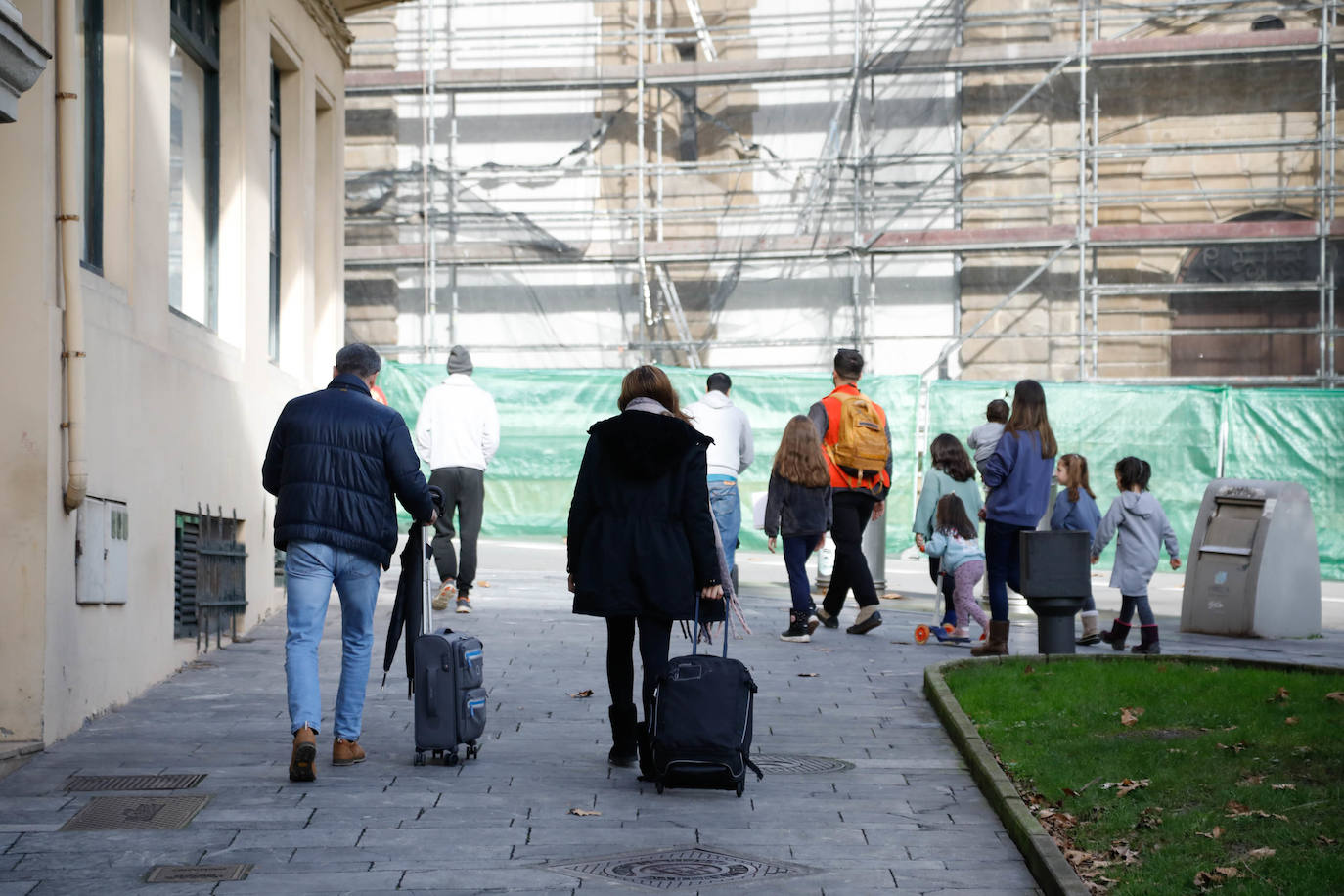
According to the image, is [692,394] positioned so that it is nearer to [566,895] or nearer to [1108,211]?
[1108,211]

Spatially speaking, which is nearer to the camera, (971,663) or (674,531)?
(674,531)

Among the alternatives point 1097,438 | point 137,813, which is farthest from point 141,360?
point 1097,438

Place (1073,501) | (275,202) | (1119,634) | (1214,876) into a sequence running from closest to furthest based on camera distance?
(1214,876), (1119,634), (1073,501), (275,202)

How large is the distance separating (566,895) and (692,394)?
16.0 meters

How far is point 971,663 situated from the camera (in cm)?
1001

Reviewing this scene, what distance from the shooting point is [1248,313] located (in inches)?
1003

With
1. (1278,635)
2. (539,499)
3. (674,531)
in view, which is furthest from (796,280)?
(674,531)

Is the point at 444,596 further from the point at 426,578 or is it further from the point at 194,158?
the point at 426,578

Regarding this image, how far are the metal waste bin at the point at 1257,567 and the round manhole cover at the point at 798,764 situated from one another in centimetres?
643

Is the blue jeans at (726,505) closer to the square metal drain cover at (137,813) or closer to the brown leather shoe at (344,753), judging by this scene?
the brown leather shoe at (344,753)

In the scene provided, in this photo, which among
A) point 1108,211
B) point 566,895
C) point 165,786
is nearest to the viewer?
point 566,895

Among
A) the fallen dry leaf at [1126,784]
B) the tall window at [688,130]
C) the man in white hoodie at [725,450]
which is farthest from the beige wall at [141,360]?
the tall window at [688,130]

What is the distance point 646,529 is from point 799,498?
476 cm

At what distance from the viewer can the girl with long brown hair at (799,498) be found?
11.6 metres
